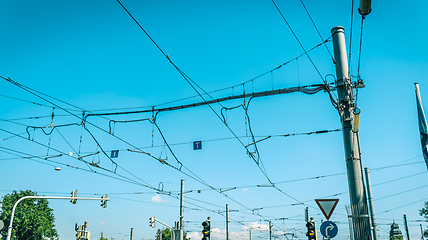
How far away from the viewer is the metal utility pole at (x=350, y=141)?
870 cm

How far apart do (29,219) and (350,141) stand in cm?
5239

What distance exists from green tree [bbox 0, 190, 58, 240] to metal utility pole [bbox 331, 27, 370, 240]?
2013 inches

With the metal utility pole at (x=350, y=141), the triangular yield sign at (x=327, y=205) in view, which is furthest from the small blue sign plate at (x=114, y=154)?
the metal utility pole at (x=350, y=141)

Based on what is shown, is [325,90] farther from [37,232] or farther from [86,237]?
[37,232]

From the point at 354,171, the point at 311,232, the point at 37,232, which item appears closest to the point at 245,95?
the point at 354,171

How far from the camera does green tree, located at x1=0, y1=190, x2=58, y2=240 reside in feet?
163

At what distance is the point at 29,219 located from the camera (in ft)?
164

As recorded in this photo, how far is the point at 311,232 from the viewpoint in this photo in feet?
50.9

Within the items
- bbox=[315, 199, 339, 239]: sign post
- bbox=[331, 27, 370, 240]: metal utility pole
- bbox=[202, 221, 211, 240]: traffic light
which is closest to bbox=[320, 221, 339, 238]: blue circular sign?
bbox=[315, 199, 339, 239]: sign post

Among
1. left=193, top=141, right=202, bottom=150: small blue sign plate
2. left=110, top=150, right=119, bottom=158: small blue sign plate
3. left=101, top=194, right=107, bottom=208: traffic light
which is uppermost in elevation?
left=193, top=141, right=202, bottom=150: small blue sign plate

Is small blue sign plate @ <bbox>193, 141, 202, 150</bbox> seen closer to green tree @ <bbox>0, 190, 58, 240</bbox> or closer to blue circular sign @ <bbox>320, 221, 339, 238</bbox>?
blue circular sign @ <bbox>320, 221, 339, 238</bbox>

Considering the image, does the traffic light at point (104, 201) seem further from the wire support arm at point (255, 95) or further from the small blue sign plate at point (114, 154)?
the wire support arm at point (255, 95)

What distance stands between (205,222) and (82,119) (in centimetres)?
1021

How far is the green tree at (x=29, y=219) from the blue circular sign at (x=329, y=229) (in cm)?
4975
